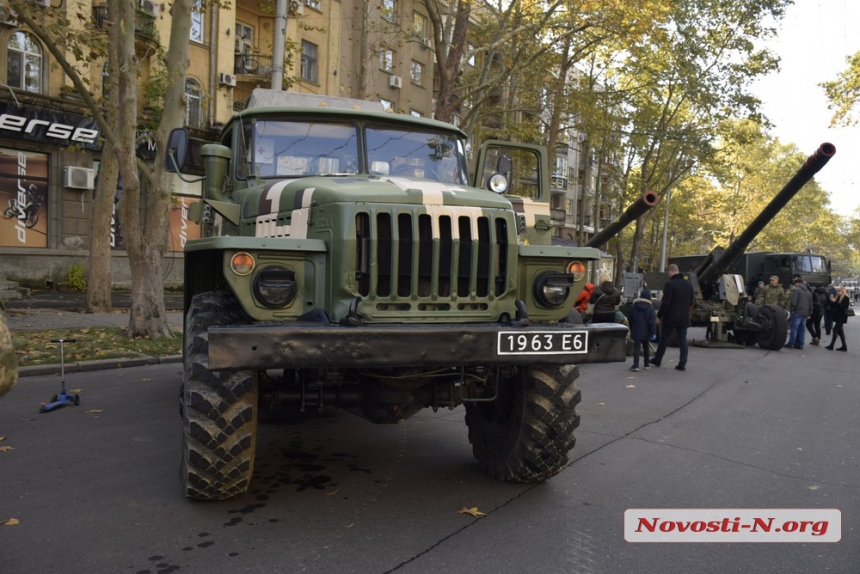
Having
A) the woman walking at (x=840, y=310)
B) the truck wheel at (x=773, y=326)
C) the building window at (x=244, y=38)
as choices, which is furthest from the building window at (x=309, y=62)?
the woman walking at (x=840, y=310)

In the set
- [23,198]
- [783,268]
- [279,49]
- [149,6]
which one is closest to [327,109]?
[279,49]

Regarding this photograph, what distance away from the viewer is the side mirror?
589cm

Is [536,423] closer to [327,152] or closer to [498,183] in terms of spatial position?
[498,183]

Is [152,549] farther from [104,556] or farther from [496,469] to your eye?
[496,469]

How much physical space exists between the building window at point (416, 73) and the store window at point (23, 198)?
1961cm

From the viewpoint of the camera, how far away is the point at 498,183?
6.11 metres

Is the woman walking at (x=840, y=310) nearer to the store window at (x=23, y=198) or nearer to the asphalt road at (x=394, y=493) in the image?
the asphalt road at (x=394, y=493)

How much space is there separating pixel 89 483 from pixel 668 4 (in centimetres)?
1749

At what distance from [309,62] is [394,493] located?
2727 cm

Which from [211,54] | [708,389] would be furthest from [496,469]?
[211,54]

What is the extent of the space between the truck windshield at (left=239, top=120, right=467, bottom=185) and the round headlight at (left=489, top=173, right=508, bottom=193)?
377 mm

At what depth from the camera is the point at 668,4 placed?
59.4 ft

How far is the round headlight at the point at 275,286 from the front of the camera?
4324 mm

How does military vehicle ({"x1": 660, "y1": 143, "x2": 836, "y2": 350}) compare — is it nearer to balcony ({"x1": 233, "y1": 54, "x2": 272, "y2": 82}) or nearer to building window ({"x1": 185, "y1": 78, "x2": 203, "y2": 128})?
building window ({"x1": 185, "y1": 78, "x2": 203, "y2": 128})
